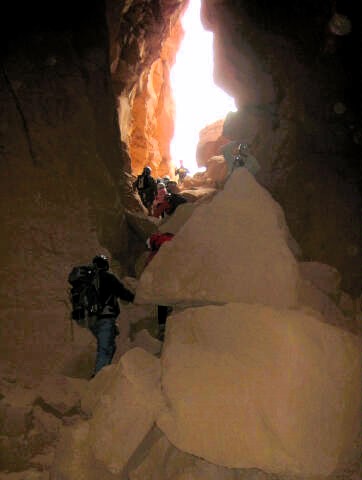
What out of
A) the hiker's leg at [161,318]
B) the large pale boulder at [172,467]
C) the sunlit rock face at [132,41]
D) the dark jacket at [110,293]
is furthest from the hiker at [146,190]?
the large pale boulder at [172,467]

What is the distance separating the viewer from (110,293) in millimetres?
4684

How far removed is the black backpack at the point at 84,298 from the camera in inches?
177

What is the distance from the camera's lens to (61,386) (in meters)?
4.77

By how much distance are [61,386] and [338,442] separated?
3.48 metres

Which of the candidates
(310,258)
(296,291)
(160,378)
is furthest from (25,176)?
(310,258)

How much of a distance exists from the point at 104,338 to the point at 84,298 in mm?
591

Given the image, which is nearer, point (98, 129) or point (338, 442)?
point (338, 442)

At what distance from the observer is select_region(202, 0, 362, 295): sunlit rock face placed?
7.49 metres

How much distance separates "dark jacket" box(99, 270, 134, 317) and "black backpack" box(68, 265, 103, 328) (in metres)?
0.07

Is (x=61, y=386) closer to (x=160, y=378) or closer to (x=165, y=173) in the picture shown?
(x=160, y=378)

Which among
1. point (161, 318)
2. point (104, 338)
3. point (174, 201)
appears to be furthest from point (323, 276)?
point (104, 338)

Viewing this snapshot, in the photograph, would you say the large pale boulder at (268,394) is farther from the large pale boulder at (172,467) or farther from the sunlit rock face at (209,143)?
the sunlit rock face at (209,143)

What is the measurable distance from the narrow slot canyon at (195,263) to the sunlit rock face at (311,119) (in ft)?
0.13

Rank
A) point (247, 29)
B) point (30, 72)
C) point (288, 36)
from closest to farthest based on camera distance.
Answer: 1. point (30, 72)
2. point (288, 36)
3. point (247, 29)
